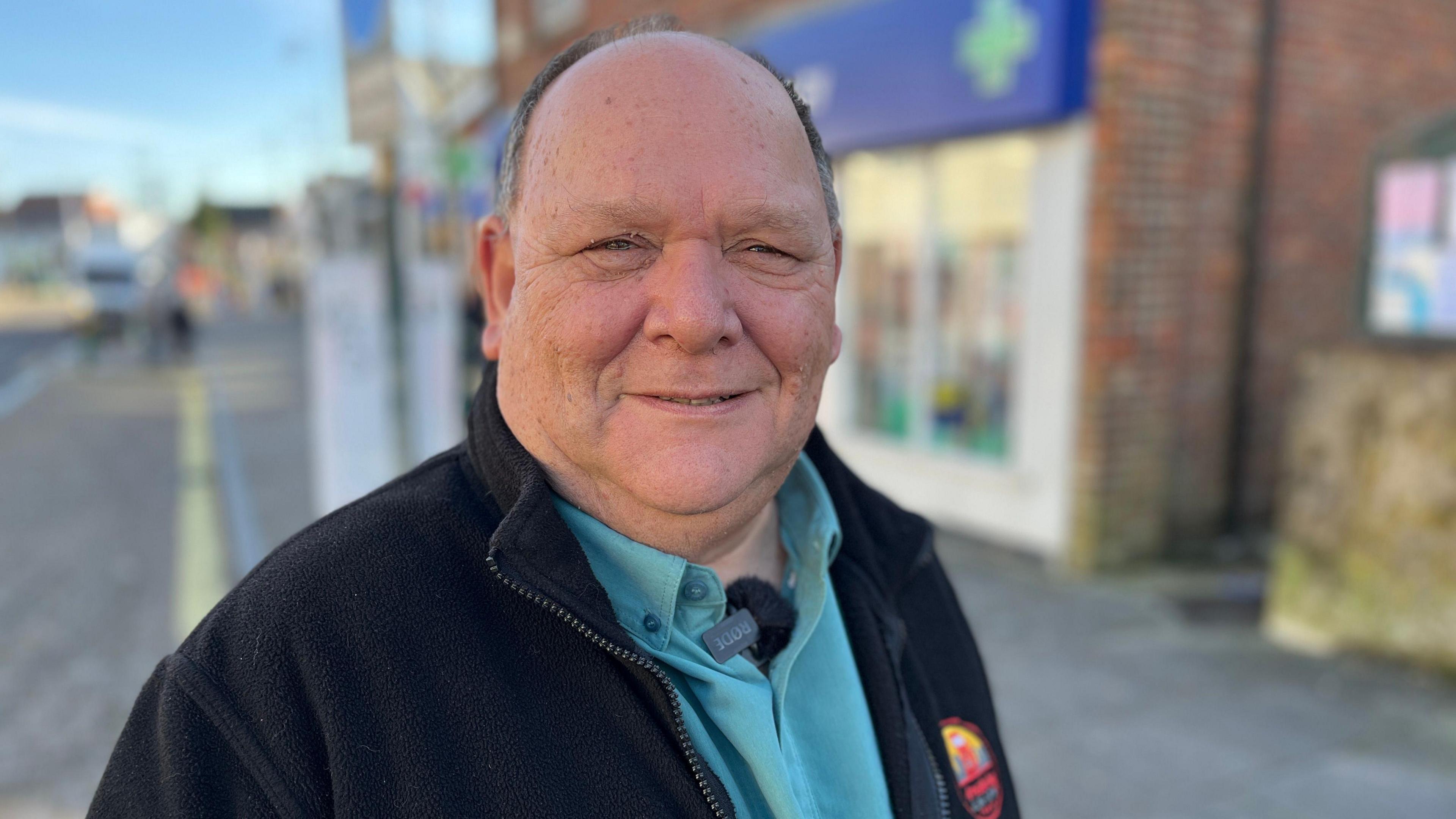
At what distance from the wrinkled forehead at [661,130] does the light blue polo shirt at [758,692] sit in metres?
0.42

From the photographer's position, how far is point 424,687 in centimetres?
106

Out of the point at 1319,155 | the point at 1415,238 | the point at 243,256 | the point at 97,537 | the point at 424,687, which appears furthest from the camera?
the point at 243,256

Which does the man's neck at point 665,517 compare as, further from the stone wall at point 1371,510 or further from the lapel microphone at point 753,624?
the stone wall at point 1371,510

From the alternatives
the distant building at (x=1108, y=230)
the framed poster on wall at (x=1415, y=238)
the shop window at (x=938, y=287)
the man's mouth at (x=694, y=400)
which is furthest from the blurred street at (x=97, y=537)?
the framed poster on wall at (x=1415, y=238)

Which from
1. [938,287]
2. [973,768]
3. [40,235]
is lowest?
[973,768]

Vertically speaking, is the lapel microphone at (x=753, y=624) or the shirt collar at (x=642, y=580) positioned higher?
the shirt collar at (x=642, y=580)

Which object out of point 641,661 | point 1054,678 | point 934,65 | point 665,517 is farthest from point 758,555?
point 934,65

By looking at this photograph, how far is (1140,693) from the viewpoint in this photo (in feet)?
14.2

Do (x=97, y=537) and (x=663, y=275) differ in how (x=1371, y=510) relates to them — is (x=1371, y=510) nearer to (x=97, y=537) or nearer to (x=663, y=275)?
(x=663, y=275)

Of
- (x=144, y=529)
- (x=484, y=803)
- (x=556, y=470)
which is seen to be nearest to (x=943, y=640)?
(x=556, y=470)

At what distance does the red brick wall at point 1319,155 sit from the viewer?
6168 millimetres

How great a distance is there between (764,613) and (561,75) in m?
0.76

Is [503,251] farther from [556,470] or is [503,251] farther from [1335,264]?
[1335,264]

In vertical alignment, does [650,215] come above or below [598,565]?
above
